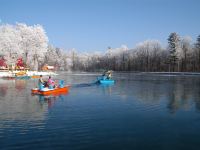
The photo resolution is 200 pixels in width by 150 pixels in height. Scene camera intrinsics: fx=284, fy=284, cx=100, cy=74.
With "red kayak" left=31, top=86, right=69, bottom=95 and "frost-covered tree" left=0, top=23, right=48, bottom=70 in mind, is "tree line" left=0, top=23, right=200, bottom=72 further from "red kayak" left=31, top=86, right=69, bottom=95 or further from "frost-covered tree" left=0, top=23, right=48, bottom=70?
"red kayak" left=31, top=86, right=69, bottom=95

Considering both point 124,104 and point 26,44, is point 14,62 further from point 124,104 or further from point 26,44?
point 124,104

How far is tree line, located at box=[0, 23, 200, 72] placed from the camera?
80.2m

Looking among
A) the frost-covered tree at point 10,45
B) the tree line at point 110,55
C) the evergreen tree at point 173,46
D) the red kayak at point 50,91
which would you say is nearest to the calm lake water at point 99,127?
the red kayak at point 50,91

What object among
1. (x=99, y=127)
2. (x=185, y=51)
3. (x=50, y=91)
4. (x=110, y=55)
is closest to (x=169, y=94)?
(x=50, y=91)

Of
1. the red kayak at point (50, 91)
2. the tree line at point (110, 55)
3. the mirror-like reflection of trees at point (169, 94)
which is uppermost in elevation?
the tree line at point (110, 55)

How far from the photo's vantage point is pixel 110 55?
189 metres

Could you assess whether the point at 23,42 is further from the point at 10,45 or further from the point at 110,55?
the point at 110,55

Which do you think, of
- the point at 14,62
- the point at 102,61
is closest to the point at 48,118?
the point at 14,62

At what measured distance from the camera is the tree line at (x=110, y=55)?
263 feet

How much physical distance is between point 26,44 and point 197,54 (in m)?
65.6

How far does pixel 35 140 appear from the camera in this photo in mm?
12891

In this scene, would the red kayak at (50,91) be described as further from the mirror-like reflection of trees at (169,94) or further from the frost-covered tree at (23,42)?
the frost-covered tree at (23,42)

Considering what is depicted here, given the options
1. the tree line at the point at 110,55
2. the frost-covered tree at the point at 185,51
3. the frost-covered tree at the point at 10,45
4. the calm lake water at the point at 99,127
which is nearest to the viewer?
the calm lake water at the point at 99,127

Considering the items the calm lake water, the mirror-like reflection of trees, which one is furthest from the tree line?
the calm lake water
